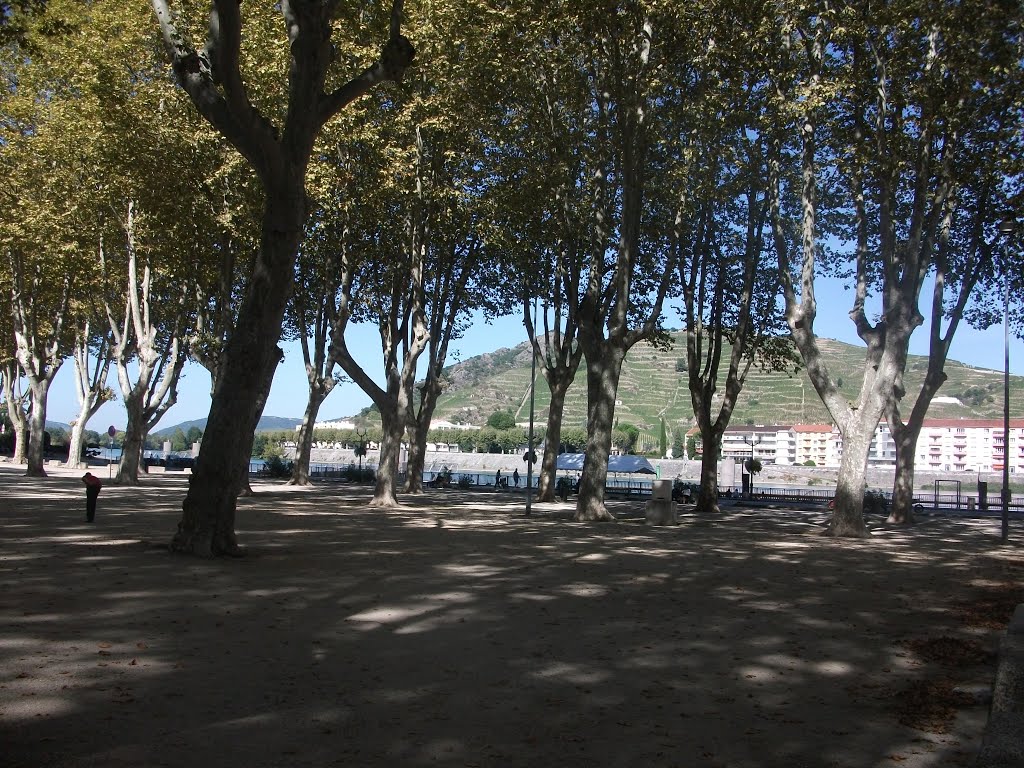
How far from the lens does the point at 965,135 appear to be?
904 inches

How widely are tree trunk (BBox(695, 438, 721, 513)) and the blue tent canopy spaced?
14.3 m

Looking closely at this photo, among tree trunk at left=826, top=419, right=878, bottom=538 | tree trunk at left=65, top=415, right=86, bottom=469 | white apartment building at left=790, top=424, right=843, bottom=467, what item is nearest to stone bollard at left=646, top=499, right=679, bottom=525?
tree trunk at left=826, top=419, right=878, bottom=538

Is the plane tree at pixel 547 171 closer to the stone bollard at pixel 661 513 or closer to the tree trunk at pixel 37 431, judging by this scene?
the stone bollard at pixel 661 513

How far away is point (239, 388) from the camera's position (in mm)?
11898

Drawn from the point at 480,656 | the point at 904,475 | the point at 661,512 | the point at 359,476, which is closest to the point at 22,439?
the point at 359,476

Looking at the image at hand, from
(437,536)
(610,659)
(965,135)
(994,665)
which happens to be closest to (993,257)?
(965,135)

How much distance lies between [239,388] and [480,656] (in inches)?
244

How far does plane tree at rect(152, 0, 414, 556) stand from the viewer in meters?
11.0

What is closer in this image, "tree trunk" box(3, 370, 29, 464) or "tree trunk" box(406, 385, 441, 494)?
"tree trunk" box(406, 385, 441, 494)

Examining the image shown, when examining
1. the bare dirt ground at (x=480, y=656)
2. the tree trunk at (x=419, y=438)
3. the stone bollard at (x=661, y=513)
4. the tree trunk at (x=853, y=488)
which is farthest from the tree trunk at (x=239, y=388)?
the tree trunk at (x=419, y=438)

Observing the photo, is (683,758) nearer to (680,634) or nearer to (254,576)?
(680,634)

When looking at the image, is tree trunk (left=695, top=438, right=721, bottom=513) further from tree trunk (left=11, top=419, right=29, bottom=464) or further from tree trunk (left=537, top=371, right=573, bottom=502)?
tree trunk (left=11, top=419, right=29, bottom=464)

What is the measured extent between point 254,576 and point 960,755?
810 centimetres

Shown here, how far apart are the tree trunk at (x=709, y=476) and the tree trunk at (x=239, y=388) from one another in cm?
1914
